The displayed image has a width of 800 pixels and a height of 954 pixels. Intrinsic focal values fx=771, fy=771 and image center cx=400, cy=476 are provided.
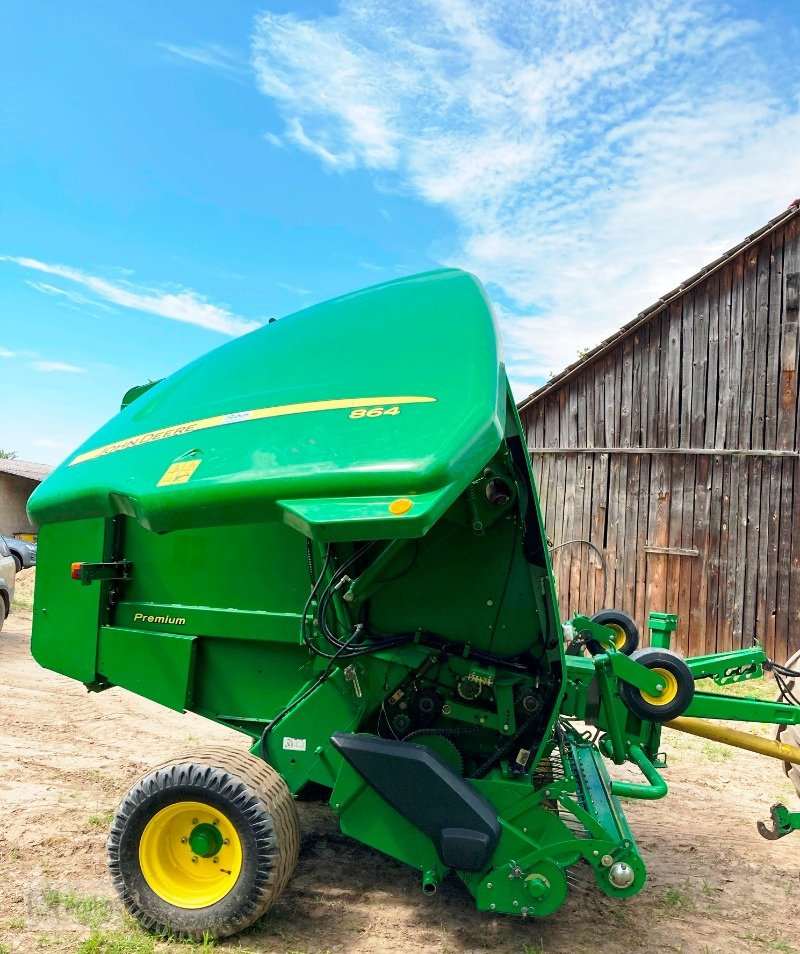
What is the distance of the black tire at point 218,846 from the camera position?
312 centimetres

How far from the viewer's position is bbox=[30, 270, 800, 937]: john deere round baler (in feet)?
9.56

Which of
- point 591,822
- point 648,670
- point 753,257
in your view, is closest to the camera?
point 591,822

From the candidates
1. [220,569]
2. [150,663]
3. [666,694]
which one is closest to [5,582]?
[150,663]

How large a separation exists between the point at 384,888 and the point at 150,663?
1600 millimetres

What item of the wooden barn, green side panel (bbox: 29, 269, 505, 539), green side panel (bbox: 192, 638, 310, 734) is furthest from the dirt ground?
the wooden barn

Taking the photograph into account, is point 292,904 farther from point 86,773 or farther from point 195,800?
point 86,773

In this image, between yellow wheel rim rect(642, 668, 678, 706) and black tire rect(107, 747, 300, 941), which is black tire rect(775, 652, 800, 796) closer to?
yellow wheel rim rect(642, 668, 678, 706)

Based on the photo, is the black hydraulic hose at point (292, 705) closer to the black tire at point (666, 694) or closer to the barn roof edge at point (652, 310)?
the black tire at point (666, 694)

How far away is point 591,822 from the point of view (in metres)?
3.15

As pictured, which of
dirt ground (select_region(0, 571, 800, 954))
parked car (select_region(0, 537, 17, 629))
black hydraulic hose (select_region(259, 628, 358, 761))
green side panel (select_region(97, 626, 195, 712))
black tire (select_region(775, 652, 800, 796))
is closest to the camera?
dirt ground (select_region(0, 571, 800, 954))

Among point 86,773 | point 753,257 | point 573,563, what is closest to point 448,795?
point 86,773

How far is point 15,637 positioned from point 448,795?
942 centimetres

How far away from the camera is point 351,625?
3.58m

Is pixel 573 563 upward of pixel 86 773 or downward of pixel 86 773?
upward
